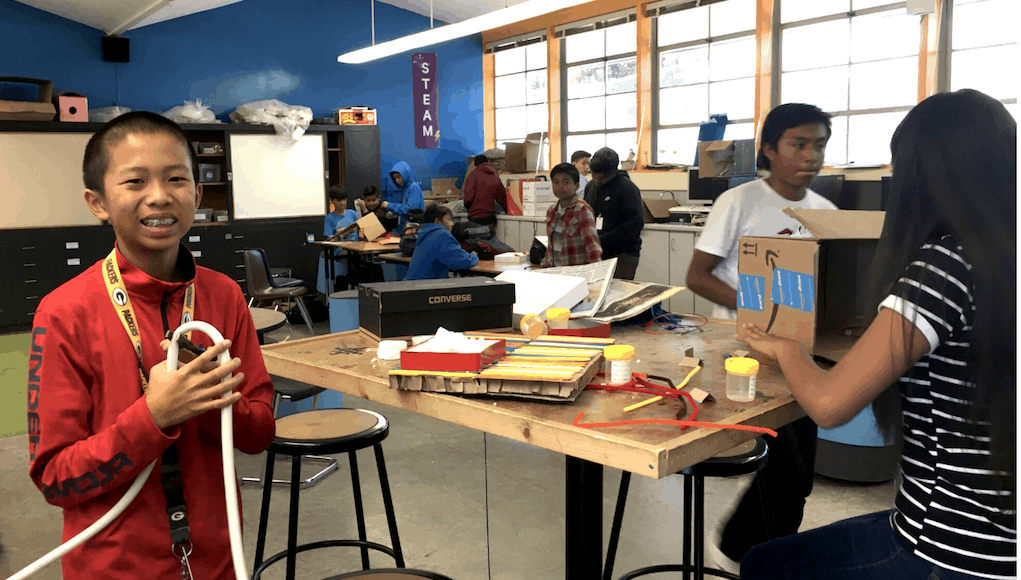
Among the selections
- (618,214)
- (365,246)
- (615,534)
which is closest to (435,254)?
(618,214)

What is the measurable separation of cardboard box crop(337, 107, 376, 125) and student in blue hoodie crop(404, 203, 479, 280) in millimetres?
5584

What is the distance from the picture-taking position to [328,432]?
2168mm

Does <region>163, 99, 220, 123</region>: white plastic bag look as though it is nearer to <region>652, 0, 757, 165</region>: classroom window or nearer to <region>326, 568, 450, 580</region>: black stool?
<region>652, 0, 757, 165</region>: classroom window

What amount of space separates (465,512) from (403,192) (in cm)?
731

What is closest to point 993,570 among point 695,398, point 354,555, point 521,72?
point 695,398

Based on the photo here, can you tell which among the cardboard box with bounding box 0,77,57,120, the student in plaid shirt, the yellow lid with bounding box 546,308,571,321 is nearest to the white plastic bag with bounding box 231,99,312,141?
the cardboard box with bounding box 0,77,57,120

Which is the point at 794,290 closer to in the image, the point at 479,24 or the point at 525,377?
the point at 525,377

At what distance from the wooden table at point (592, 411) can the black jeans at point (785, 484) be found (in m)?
0.46

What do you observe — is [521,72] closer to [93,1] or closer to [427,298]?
[93,1]

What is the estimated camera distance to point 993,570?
45.4 inches

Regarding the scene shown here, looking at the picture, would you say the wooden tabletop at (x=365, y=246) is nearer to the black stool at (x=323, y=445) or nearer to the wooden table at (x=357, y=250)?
the wooden table at (x=357, y=250)

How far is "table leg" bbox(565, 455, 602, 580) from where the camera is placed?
1698mm

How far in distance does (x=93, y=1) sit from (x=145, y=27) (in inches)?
68.6

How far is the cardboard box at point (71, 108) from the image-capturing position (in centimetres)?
841
